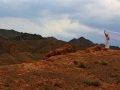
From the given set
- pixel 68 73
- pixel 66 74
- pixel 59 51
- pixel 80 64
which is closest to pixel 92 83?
Result: pixel 66 74

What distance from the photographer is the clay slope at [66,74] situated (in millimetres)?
19125

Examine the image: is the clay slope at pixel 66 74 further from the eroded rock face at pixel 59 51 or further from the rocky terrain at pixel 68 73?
the eroded rock face at pixel 59 51

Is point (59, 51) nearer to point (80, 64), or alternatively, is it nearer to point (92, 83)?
point (80, 64)

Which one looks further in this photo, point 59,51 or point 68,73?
point 59,51

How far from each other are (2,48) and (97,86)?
42554mm

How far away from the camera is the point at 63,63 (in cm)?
2416

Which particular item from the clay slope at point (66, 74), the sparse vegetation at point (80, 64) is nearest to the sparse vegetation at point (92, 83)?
the clay slope at point (66, 74)

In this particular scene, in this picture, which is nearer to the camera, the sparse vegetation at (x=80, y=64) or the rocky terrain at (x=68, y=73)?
the rocky terrain at (x=68, y=73)

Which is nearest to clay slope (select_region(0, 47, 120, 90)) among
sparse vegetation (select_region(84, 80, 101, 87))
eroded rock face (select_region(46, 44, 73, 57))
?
sparse vegetation (select_region(84, 80, 101, 87))

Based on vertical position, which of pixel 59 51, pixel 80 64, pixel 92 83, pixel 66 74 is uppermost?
Result: pixel 59 51

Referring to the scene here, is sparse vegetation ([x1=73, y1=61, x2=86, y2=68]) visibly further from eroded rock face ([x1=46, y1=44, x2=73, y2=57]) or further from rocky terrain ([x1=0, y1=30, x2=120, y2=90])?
eroded rock face ([x1=46, y1=44, x2=73, y2=57])

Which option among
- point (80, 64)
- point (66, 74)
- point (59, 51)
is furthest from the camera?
point (59, 51)

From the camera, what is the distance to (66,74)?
2159 centimetres

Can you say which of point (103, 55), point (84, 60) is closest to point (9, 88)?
point (84, 60)
